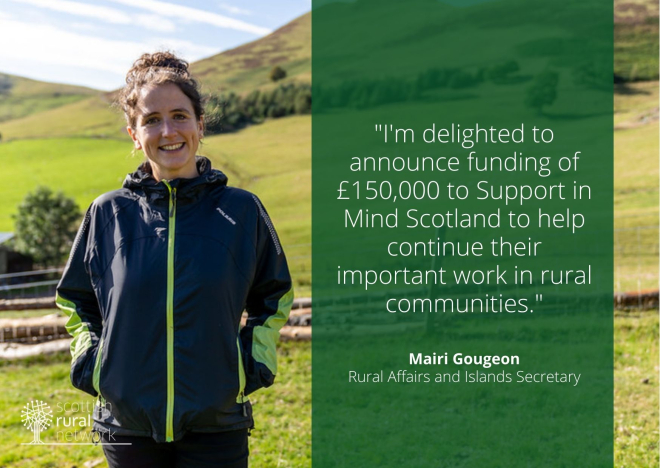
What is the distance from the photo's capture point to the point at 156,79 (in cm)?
284

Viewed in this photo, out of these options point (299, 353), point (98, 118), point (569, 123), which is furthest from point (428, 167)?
point (98, 118)

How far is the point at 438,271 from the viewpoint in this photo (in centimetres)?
1058

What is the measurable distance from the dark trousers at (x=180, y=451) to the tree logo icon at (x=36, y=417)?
4653 millimetres

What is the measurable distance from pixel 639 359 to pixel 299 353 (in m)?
4.66

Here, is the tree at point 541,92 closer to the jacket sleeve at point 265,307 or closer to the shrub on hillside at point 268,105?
the shrub on hillside at point 268,105

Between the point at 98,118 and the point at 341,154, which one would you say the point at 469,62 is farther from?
the point at 98,118

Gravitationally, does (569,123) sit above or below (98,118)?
below

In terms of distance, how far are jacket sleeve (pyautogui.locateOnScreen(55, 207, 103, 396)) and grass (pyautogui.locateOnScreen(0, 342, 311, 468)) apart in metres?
3.35

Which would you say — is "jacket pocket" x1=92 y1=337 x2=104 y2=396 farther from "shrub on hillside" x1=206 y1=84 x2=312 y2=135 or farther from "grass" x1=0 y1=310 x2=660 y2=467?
"shrub on hillside" x1=206 y1=84 x2=312 y2=135

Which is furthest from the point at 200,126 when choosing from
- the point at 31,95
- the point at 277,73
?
the point at 31,95

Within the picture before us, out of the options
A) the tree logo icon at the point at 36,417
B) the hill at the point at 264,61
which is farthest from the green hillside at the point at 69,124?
the tree logo icon at the point at 36,417

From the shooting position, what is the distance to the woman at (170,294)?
265 centimetres

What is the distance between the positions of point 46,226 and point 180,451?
46.1m

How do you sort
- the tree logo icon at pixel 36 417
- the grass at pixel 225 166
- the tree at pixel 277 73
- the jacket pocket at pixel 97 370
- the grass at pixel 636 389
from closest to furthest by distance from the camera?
the jacket pocket at pixel 97 370 < the grass at pixel 636 389 < the tree logo icon at pixel 36 417 < the grass at pixel 225 166 < the tree at pixel 277 73
